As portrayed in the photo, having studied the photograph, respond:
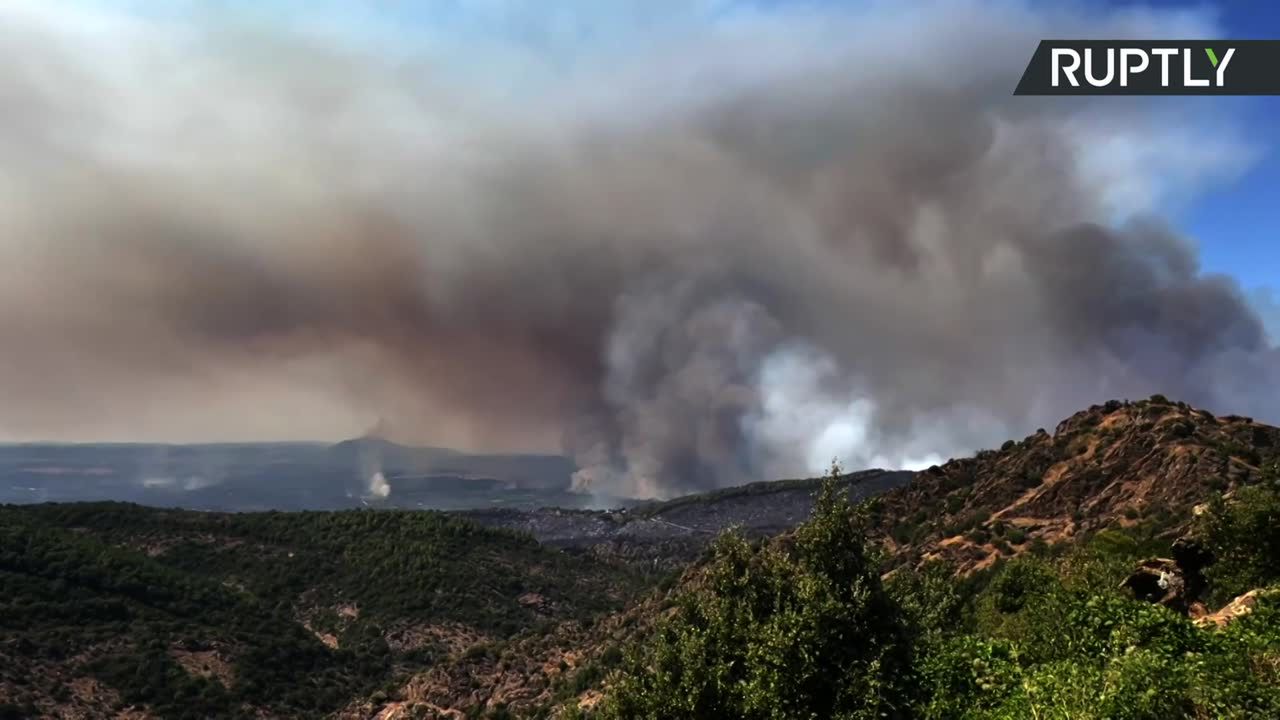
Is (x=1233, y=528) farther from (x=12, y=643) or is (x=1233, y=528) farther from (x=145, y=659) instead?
(x=12, y=643)

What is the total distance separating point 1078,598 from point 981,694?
13628 millimetres

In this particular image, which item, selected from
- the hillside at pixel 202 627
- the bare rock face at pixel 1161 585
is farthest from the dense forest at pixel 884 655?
the hillside at pixel 202 627

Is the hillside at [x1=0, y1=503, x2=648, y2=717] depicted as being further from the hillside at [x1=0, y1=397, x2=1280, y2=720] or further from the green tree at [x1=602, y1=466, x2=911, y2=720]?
the green tree at [x1=602, y1=466, x2=911, y2=720]

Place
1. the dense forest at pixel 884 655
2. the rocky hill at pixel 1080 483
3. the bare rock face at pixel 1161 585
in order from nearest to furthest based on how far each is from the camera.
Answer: the dense forest at pixel 884 655 < the bare rock face at pixel 1161 585 < the rocky hill at pixel 1080 483

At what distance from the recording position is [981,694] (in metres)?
25.6

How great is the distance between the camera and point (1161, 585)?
4491 cm

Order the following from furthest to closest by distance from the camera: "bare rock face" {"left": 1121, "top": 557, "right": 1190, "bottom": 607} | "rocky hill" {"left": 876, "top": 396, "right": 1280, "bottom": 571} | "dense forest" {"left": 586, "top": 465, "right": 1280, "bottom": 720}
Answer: "rocky hill" {"left": 876, "top": 396, "right": 1280, "bottom": 571}, "bare rock face" {"left": 1121, "top": 557, "right": 1190, "bottom": 607}, "dense forest" {"left": 586, "top": 465, "right": 1280, "bottom": 720}

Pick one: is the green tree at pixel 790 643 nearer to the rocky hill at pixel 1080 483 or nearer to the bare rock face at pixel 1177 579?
the bare rock face at pixel 1177 579

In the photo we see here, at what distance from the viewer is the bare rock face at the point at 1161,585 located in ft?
144

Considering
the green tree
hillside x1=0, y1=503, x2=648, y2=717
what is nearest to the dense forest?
the green tree

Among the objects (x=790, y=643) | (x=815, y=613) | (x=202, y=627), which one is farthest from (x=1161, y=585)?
(x=202, y=627)

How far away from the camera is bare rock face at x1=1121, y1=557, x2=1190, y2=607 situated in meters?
43.8

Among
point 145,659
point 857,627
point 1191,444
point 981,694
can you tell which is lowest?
point 145,659

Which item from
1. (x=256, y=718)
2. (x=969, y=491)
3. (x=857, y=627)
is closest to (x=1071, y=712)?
(x=857, y=627)
